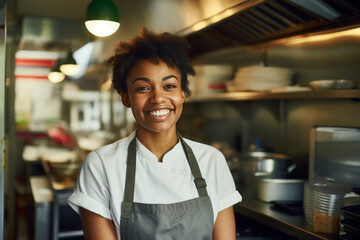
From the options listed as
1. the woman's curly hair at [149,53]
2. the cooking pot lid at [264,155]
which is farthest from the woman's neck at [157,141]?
the cooking pot lid at [264,155]

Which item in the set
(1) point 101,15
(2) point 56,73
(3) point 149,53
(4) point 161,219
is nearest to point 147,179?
(4) point 161,219

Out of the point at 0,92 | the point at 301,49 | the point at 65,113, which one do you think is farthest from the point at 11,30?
the point at 65,113

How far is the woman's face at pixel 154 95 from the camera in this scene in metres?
1.65

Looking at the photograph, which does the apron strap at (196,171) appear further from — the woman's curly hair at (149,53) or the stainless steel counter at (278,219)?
the stainless steel counter at (278,219)

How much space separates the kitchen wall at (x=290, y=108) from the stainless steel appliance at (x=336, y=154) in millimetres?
72

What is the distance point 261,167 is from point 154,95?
1.46 m

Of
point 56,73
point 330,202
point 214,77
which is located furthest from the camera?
point 56,73

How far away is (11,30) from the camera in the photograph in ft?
14.8

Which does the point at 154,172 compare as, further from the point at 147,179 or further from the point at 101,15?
the point at 101,15

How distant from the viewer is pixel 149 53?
1.68 m

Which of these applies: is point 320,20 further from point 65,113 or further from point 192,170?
point 65,113

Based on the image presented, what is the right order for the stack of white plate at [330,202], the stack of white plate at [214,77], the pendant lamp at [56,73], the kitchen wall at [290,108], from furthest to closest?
the pendant lamp at [56,73], the stack of white plate at [214,77], the kitchen wall at [290,108], the stack of white plate at [330,202]

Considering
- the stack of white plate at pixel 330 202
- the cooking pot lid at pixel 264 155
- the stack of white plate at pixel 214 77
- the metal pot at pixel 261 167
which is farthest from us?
the stack of white plate at pixel 214 77

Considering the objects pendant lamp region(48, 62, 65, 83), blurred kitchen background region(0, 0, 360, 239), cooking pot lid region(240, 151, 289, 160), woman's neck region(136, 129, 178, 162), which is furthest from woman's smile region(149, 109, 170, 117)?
pendant lamp region(48, 62, 65, 83)
